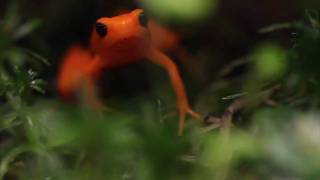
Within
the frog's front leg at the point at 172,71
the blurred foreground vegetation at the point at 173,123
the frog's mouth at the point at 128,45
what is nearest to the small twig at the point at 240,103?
the blurred foreground vegetation at the point at 173,123

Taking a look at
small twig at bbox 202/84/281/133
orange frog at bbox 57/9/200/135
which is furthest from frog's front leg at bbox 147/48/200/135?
small twig at bbox 202/84/281/133

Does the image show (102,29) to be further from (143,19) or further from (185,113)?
(185,113)

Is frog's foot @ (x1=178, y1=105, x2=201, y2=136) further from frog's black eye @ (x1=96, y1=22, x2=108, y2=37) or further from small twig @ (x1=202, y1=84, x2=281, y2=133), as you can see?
frog's black eye @ (x1=96, y1=22, x2=108, y2=37)

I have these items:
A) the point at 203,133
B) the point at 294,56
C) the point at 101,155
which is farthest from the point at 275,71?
the point at 101,155

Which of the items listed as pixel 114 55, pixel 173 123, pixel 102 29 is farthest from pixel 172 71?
pixel 173 123

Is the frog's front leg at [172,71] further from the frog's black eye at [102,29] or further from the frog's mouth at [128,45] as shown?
the frog's black eye at [102,29]

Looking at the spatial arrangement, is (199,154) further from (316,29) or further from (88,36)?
(88,36)
